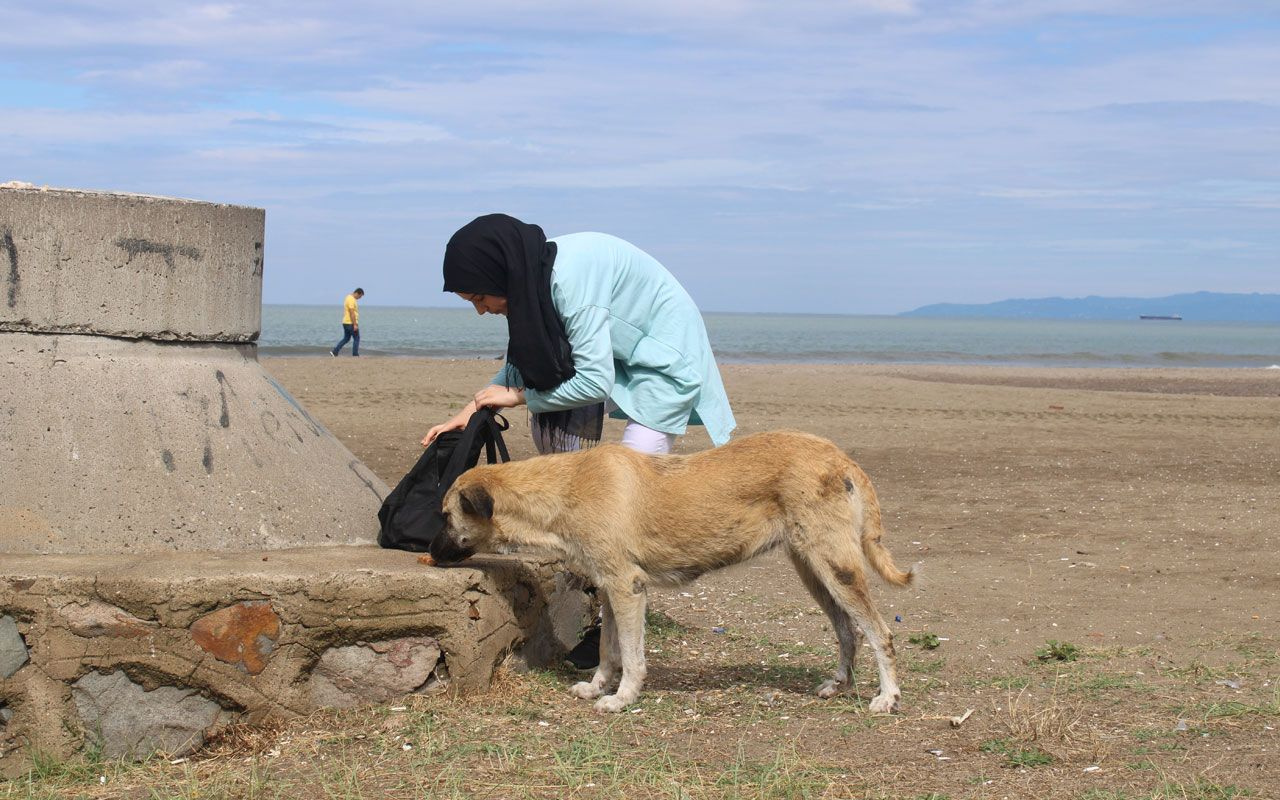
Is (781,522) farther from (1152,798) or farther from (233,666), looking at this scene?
(233,666)

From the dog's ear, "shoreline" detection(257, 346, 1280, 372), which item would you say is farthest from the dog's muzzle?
"shoreline" detection(257, 346, 1280, 372)

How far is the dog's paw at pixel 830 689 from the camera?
5.99m

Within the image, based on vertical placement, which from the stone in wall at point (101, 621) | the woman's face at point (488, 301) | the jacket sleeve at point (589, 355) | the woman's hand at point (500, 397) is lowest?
the stone in wall at point (101, 621)

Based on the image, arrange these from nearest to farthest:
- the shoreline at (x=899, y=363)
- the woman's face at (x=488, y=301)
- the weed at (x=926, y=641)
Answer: the woman's face at (x=488, y=301) < the weed at (x=926, y=641) < the shoreline at (x=899, y=363)

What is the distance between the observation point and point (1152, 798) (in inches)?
179

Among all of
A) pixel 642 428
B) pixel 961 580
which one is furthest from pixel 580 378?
pixel 961 580

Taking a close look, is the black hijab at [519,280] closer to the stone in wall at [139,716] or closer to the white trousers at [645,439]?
the white trousers at [645,439]

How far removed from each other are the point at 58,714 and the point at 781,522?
3026 millimetres

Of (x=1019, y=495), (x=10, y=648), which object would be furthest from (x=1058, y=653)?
(x=1019, y=495)

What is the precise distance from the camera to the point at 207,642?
5.21 metres

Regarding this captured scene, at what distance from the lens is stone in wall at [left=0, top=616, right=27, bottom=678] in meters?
5.12

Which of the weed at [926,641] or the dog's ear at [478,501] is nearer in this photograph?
the dog's ear at [478,501]

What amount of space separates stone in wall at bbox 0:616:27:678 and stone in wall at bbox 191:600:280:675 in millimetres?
655

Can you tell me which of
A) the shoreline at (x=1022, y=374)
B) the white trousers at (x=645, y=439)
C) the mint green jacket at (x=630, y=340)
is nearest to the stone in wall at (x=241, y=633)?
the mint green jacket at (x=630, y=340)
